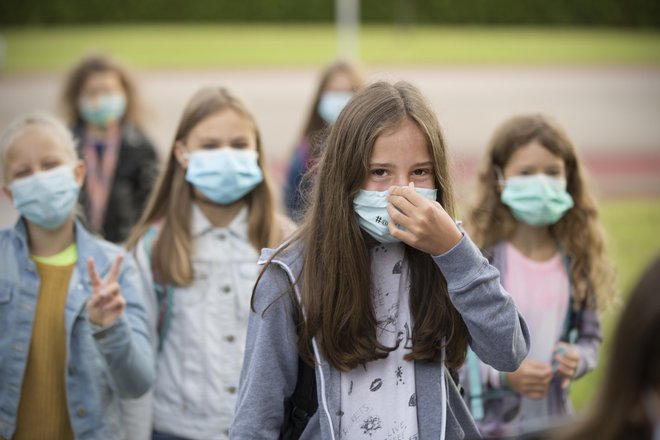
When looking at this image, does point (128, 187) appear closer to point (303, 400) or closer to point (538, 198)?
point (538, 198)

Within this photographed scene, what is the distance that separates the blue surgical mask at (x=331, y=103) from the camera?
7.24 metres

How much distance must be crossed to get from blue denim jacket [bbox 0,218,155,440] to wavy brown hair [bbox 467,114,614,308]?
5.66 feet

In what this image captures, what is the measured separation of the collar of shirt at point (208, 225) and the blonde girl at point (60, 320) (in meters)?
0.40

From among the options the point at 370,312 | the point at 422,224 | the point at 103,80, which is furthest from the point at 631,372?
the point at 103,80

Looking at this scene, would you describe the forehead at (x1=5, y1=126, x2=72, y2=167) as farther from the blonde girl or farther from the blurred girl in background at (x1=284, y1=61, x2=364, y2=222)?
the blurred girl in background at (x1=284, y1=61, x2=364, y2=222)

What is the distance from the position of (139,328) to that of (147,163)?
318 cm

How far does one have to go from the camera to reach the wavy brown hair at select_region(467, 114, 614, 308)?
13.6ft

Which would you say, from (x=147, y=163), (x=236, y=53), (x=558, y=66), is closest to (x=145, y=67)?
(x=236, y=53)

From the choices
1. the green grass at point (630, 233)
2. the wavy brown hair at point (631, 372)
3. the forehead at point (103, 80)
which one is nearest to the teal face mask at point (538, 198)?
the wavy brown hair at point (631, 372)

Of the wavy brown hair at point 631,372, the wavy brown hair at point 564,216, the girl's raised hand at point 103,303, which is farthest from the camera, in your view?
the wavy brown hair at point 564,216

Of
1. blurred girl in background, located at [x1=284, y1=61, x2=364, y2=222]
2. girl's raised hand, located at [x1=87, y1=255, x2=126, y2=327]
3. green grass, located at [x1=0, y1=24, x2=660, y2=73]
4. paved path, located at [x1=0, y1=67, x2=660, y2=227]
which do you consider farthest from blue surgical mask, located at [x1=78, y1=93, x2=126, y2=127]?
green grass, located at [x1=0, y1=24, x2=660, y2=73]

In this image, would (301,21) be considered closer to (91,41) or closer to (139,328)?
(91,41)

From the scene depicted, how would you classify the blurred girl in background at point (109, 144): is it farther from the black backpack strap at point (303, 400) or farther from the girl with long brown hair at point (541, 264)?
the black backpack strap at point (303, 400)

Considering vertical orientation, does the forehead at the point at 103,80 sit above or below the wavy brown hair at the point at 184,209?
above
